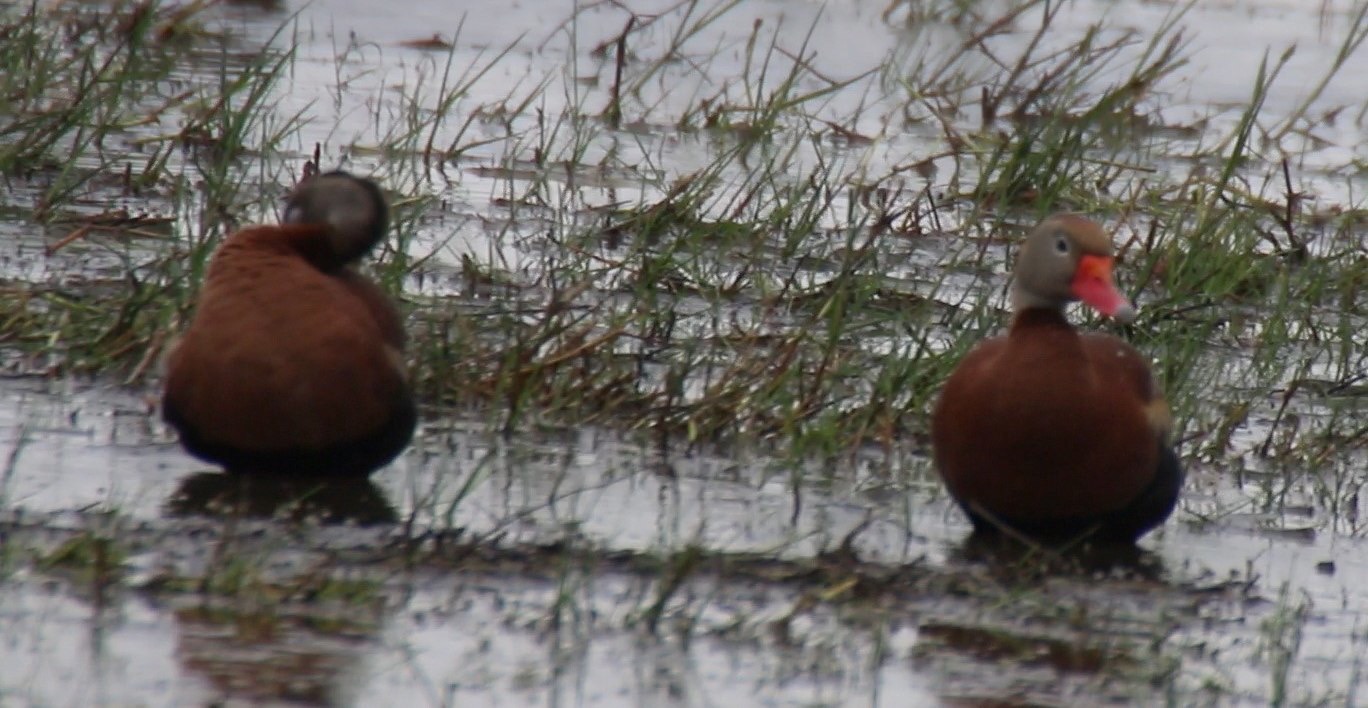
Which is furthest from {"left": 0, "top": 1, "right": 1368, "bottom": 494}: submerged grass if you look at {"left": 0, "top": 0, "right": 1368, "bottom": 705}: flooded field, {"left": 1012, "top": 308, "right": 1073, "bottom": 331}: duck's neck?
{"left": 1012, "top": 308, "right": 1073, "bottom": 331}: duck's neck

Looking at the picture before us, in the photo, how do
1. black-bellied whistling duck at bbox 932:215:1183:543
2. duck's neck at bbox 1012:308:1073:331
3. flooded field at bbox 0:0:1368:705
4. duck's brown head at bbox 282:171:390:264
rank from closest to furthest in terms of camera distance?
1. flooded field at bbox 0:0:1368:705
2. black-bellied whistling duck at bbox 932:215:1183:543
3. duck's brown head at bbox 282:171:390:264
4. duck's neck at bbox 1012:308:1073:331

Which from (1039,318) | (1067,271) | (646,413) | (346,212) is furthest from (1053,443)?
(346,212)

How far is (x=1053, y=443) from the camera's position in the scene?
5098mm

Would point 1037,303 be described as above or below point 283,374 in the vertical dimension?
above

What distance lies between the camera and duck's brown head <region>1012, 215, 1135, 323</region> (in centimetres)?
539

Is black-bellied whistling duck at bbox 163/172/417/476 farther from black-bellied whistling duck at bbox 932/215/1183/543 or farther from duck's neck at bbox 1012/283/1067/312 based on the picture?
duck's neck at bbox 1012/283/1067/312

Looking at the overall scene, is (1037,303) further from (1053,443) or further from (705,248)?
(705,248)

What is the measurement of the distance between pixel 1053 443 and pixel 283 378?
163 cm

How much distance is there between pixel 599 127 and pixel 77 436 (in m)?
4.52

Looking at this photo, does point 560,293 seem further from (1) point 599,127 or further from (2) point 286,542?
(1) point 599,127

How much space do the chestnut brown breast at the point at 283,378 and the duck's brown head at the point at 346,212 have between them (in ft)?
0.74

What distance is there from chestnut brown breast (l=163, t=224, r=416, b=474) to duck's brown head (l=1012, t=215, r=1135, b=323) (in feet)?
4.72

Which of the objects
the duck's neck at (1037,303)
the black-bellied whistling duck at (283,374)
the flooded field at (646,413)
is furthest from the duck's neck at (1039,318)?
the black-bellied whistling duck at (283,374)

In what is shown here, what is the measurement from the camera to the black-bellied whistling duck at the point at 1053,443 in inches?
201
